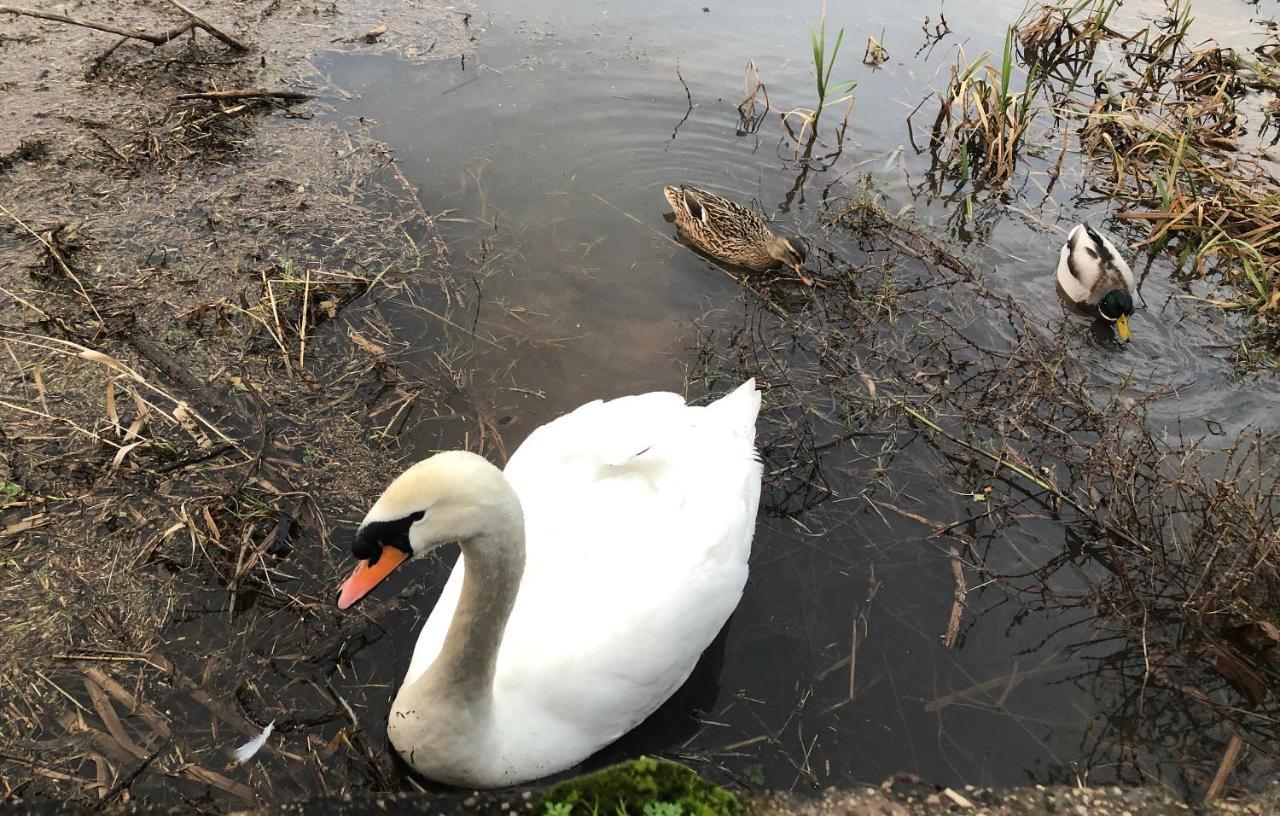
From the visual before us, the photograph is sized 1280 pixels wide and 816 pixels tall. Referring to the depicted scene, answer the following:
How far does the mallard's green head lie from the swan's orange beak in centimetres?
490

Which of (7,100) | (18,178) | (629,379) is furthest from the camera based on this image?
(7,100)

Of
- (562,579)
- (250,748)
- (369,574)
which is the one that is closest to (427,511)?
(369,574)

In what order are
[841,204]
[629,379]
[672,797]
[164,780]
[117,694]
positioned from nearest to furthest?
[672,797]
[164,780]
[117,694]
[629,379]
[841,204]

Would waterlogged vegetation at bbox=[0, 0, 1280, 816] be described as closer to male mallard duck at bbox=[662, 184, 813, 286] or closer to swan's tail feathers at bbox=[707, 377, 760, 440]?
male mallard duck at bbox=[662, 184, 813, 286]

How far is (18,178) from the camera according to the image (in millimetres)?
5441

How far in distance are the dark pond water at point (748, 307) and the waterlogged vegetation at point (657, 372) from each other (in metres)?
0.02

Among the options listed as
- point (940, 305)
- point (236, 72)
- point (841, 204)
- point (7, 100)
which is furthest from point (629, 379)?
point (7, 100)

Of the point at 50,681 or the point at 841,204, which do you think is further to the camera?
the point at 841,204

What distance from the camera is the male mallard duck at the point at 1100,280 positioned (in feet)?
17.8

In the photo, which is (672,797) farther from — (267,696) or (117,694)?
(117,694)

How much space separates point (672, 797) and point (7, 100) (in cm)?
699

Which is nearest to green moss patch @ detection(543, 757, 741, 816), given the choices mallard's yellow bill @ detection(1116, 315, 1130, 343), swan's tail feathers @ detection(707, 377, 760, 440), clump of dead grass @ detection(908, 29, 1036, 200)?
swan's tail feathers @ detection(707, 377, 760, 440)

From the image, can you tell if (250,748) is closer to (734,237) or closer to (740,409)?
(740,409)

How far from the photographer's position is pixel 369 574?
243 cm
